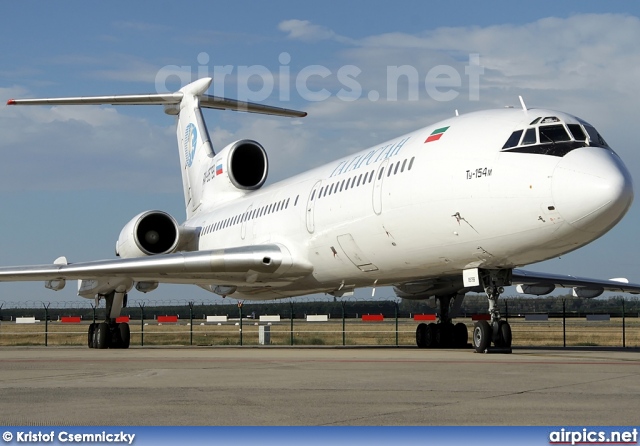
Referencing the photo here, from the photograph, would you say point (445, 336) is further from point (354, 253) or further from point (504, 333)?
point (504, 333)

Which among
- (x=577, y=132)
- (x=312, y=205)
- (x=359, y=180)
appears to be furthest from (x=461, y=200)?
(x=312, y=205)

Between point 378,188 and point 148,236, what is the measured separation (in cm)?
1055

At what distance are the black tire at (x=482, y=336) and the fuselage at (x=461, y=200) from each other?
1133 millimetres

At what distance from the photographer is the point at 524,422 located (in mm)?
6746

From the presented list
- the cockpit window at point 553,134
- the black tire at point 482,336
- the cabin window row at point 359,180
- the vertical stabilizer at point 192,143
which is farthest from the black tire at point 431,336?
the vertical stabilizer at point 192,143

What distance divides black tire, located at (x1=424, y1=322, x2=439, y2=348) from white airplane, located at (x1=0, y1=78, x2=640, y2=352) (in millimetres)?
27

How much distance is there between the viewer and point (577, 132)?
14.4 m

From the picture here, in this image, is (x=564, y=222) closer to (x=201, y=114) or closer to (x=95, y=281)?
(x=95, y=281)

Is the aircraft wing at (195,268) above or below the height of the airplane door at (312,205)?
below

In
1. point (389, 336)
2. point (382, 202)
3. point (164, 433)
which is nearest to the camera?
point (164, 433)

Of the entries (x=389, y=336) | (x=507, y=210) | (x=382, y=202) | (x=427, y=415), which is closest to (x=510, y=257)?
(x=507, y=210)

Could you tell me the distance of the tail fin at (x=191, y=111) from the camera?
3039 centimetres

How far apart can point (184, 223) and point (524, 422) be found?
25.5 metres

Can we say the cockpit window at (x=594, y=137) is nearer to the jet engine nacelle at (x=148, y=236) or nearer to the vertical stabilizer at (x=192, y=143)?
the jet engine nacelle at (x=148, y=236)
